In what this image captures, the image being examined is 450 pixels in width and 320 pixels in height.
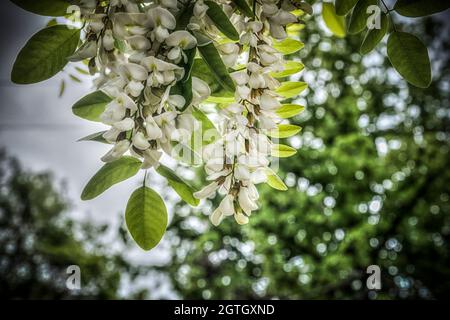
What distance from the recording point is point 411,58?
0.54 m

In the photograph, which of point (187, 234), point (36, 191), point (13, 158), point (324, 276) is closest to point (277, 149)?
point (324, 276)

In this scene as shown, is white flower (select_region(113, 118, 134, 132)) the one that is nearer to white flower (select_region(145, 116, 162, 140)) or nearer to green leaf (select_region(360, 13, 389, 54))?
white flower (select_region(145, 116, 162, 140))

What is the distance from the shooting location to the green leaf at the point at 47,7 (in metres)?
0.52

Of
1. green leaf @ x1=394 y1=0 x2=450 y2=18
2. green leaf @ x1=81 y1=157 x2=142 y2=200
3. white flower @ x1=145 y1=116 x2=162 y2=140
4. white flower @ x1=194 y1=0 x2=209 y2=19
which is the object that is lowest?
green leaf @ x1=81 y1=157 x2=142 y2=200

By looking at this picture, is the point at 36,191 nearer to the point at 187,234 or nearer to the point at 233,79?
the point at 187,234

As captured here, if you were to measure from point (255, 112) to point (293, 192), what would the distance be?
170 inches

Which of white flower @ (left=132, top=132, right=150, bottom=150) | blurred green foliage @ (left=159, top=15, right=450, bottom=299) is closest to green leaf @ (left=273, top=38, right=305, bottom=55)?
white flower @ (left=132, top=132, right=150, bottom=150)

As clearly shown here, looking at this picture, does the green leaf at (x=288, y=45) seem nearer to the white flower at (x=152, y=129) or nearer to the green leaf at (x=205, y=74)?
the green leaf at (x=205, y=74)

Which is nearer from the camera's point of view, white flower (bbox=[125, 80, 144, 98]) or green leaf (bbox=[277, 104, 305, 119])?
white flower (bbox=[125, 80, 144, 98])

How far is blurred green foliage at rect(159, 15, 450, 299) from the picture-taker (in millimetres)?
4617

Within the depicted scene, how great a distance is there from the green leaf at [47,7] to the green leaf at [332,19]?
50 centimetres

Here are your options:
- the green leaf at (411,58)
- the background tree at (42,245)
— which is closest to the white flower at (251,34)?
the green leaf at (411,58)

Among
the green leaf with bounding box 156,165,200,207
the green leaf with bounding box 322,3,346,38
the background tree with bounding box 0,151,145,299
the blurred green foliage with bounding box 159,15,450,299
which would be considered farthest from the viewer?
the background tree with bounding box 0,151,145,299

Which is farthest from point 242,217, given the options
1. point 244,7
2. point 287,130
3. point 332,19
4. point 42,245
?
point 42,245
